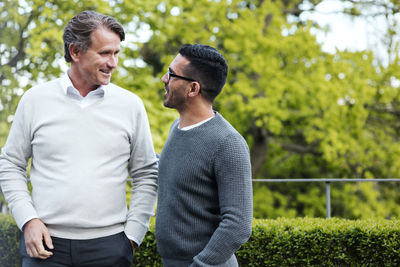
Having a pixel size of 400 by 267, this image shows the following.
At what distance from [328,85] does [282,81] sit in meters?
1.19

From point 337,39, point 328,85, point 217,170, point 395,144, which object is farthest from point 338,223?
point 337,39

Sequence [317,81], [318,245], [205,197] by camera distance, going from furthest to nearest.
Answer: [317,81], [318,245], [205,197]

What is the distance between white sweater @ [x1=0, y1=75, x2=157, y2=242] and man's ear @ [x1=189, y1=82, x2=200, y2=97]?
1.07 feet

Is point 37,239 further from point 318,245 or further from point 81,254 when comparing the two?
point 318,245

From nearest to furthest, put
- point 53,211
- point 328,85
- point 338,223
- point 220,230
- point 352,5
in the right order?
1. point 220,230
2. point 53,211
3. point 338,223
4. point 328,85
5. point 352,5

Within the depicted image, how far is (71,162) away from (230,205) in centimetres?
71

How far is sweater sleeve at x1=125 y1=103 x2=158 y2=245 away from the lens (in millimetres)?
2140

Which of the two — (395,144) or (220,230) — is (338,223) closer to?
(220,230)

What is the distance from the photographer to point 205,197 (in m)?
1.88

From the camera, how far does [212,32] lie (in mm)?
12156

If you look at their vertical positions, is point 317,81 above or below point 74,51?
below

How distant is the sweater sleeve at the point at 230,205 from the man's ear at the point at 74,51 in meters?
0.79

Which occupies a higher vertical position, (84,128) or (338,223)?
(84,128)

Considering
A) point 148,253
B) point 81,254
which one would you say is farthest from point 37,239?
point 148,253
